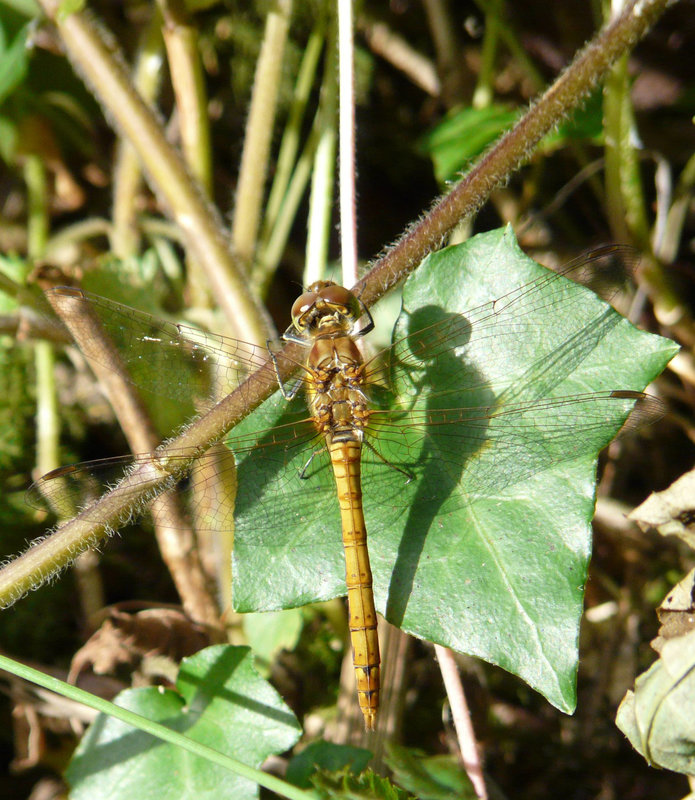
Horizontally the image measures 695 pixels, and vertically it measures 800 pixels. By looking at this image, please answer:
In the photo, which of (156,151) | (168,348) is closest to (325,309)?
(168,348)

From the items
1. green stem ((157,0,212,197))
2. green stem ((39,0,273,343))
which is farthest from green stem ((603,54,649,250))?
green stem ((157,0,212,197))

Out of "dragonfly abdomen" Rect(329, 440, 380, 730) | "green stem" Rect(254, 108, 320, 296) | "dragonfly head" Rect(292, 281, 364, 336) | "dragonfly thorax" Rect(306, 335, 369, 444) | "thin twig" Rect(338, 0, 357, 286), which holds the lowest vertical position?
"dragonfly abdomen" Rect(329, 440, 380, 730)

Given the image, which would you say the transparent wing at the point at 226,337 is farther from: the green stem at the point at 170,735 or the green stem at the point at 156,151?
the green stem at the point at 170,735

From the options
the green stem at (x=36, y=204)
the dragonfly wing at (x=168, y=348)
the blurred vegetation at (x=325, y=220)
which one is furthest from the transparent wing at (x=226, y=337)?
the green stem at (x=36, y=204)

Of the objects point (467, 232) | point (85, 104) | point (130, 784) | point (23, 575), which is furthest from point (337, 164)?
point (130, 784)

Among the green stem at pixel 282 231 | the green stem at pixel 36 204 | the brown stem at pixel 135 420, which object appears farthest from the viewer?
the green stem at pixel 36 204

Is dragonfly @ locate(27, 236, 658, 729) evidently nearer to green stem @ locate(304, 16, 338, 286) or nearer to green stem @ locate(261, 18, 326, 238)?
green stem @ locate(304, 16, 338, 286)

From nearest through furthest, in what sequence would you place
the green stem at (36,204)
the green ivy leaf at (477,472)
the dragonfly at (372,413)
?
the green ivy leaf at (477,472) → the dragonfly at (372,413) → the green stem at (36,204)

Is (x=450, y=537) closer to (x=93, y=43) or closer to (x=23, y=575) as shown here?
(x=23, y=575)
